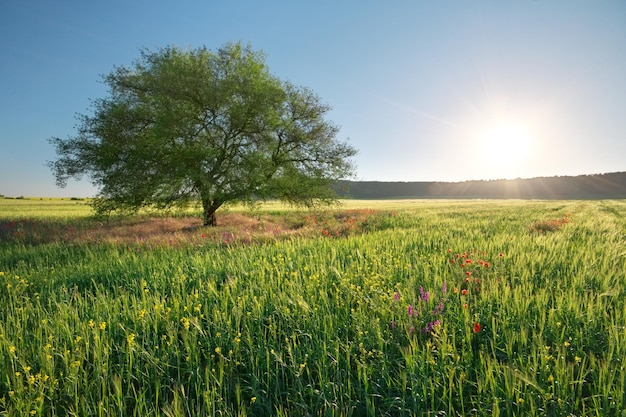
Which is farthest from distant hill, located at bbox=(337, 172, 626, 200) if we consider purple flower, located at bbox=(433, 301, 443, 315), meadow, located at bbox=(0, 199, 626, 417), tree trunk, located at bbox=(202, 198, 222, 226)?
purple flower, located at bbox=(433, 301, 443, 315)

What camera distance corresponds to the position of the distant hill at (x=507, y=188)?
117375 millimetres

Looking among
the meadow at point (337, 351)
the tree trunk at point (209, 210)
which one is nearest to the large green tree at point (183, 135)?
the tree trunk at point (209, 210)

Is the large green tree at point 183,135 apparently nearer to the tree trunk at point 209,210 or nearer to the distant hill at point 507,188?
the tree trunk at point 209,210

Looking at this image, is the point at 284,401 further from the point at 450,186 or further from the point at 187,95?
the point at 450,186

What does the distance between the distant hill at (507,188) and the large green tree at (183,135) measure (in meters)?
106

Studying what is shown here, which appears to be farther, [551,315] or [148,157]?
[148,157]

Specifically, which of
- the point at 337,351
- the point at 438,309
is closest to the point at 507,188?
the point at 438,309

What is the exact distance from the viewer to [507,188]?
13200cm

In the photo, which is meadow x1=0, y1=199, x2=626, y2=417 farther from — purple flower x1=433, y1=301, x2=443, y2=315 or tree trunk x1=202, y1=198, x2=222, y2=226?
tree trunk x1=202, y1=198, x2=222, y2=226

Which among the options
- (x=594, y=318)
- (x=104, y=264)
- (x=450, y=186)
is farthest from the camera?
(x=450, y=186)

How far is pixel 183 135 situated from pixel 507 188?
14788cm

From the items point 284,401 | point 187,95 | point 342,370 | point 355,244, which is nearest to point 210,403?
point 284,401

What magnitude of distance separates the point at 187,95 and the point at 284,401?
58.9 ft

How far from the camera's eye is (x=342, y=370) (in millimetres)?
2525
